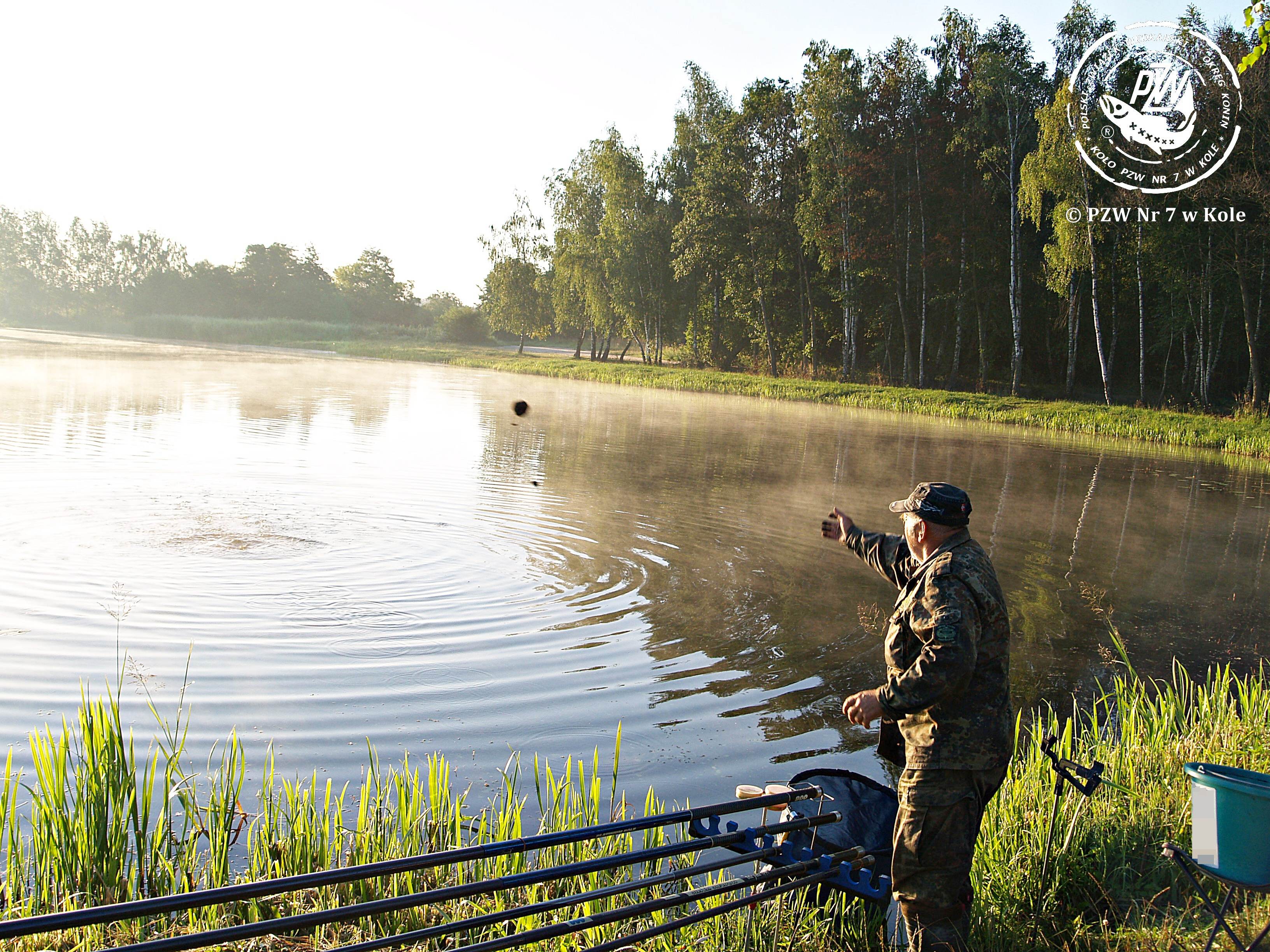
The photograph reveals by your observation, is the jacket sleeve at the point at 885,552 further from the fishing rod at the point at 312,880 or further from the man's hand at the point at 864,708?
the fishing rod at the point at 312,880

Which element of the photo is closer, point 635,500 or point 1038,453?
point 635,500

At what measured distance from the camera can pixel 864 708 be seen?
341cm

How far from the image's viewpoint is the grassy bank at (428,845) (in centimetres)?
356

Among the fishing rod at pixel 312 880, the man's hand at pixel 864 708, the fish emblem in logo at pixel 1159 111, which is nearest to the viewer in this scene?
the fishing rod at pixel 312 880

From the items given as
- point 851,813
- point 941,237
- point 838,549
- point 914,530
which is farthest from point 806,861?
point 941,237

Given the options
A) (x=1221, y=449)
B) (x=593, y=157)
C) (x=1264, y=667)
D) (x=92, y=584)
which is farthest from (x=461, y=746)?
(x=593, y=157)

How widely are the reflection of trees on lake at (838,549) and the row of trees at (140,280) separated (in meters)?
93.8

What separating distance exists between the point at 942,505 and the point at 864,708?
2.68 ft

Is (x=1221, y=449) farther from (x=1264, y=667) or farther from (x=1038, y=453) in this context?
(x=1264, y=667)

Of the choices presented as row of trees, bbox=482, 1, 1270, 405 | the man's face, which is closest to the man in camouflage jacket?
the man's face

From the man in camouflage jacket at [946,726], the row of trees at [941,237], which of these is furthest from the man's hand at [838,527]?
the row of trees at [941,237]

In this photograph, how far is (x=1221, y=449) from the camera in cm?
2458

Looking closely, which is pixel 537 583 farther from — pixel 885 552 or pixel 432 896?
pixel 432 896

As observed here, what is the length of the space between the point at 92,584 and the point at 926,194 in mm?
35356
